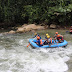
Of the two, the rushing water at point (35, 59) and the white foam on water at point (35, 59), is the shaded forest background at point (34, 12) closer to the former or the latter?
the rushing water at point (35, 59)

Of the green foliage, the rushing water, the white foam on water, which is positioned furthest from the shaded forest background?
the white foam on water

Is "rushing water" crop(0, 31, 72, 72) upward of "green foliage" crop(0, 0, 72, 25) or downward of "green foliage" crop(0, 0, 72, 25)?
downward

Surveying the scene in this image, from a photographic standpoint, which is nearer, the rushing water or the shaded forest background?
the rushing water

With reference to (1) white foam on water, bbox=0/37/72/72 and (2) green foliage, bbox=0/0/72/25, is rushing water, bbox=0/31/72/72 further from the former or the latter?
(2) green foliage, bbox=0/0/72/25

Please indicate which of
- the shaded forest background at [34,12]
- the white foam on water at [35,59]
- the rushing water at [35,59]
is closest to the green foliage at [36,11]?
the shaded forest background at [34,12]

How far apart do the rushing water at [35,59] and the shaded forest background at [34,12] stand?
17.5 ft

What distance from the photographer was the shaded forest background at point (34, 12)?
1245 centimetres

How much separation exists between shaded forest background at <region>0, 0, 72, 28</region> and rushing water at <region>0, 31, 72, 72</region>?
17.5 ft

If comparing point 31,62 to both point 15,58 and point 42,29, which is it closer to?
point 15,58

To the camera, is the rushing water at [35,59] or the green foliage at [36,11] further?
the green foliage at [36,11]

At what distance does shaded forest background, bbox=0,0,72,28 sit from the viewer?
1245 centimetres

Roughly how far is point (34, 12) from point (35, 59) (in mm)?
8594

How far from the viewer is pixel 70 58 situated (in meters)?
6.01

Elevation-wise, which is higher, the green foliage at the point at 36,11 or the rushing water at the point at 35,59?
the green foliage at the point at 36,11
